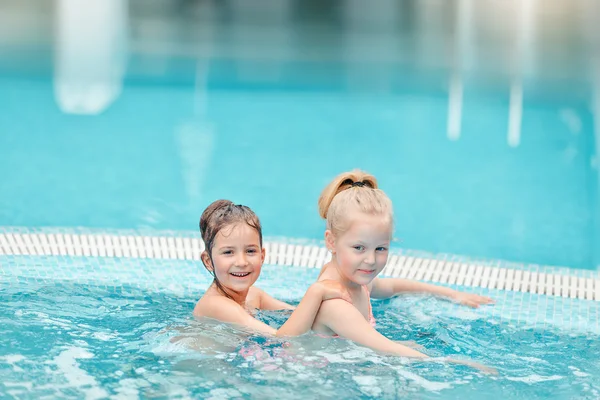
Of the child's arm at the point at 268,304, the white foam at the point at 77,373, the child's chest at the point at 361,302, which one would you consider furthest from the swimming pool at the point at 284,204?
the child's chest at the point at 361,302

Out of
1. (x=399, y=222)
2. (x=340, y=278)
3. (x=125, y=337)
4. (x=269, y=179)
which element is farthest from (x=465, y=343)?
(x=269, y=179)

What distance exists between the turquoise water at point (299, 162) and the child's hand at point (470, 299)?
1.75m

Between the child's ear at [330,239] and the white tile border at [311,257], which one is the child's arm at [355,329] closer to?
the child's ear at [330,239]

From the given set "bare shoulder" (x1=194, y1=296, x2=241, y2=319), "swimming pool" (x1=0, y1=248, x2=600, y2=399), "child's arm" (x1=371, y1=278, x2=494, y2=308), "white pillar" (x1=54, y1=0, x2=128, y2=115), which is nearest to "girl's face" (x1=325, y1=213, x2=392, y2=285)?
"swimming pool" (x1=0, y1=248, x2=600, y2=399)

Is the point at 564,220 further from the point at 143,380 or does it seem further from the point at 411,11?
the point at 411,11

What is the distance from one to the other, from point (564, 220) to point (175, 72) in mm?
6297

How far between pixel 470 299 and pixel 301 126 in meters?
5.22

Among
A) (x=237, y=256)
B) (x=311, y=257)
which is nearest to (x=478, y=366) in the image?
(x=237, y=256)

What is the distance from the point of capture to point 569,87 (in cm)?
1188

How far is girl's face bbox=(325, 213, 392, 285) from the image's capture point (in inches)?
144

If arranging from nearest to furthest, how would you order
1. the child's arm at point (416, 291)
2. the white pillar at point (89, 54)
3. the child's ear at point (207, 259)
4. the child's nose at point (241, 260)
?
the child's nose at point (241, 260) < the child's ear at point (207, 259) < the child's arm at point (416, 291) < the white pillar at point (89, 54)

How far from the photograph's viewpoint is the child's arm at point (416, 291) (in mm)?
4820

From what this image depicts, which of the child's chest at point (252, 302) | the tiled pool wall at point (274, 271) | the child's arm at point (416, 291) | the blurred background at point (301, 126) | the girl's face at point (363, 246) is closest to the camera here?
the girl's face at point (363, 246)

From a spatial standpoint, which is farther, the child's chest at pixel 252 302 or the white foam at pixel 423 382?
the child's chest at pixel 252 302
